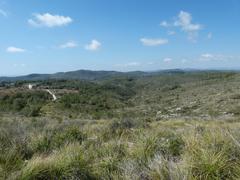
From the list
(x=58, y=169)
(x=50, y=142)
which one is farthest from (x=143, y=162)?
(x=50, y=142)

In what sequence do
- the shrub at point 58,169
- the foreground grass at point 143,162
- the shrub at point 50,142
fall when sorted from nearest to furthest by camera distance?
the foreground grass at point 143,162 < the shrub at point 58,169 < the shrub at point 50,142

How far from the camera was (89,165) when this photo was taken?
511 centimetres

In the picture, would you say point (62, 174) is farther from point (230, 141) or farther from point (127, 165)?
point (230, 141)

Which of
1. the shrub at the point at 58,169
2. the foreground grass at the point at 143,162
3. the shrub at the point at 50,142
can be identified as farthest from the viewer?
the shrub at the point at 50,142

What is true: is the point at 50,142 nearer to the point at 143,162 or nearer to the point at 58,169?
the point at 58,169

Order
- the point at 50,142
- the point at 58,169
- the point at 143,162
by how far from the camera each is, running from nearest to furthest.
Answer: the point at 58,169 → the point at 143,162 → the point at 50,142

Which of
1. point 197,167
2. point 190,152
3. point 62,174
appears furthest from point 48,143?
point 197,167

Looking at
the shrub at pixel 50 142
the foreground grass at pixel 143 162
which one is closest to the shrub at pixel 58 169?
the foreground grass at pixel 143 162

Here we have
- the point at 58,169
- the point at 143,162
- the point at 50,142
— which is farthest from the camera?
the point at 50,142

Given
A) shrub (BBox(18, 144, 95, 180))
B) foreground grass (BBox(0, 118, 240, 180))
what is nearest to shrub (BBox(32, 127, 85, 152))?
foreground grass (BBox(0, 118, 240, 180))

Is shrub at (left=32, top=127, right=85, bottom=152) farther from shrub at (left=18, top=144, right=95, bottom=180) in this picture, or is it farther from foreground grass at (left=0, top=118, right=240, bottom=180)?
shrub at (left=18, top=144, right=95, bottom=180)

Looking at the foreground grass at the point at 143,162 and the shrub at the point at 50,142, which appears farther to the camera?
the shrub at the point at 50,142

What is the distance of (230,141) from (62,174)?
294 cm

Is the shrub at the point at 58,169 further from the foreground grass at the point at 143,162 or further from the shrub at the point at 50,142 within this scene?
the shrub at the point at 50,142
